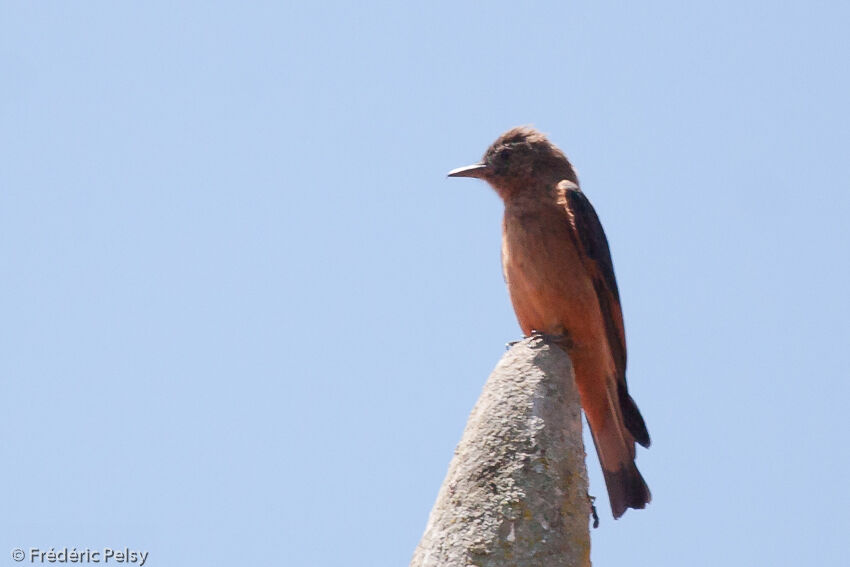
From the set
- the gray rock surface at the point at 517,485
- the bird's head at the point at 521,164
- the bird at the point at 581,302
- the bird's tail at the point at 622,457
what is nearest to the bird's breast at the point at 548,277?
the bird at the point at 581,302

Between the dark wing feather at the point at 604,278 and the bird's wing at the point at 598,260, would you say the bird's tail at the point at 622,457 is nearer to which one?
the dark wing feather at the point at 604,278

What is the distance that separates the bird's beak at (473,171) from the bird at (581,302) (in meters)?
0.48

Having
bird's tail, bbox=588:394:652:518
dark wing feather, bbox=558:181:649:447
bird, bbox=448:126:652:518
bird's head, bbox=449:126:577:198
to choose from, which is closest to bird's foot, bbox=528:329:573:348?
bird, bbox=448:126:652:518

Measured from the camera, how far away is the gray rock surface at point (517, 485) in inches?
259

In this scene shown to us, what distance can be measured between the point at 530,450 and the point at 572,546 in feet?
2.01

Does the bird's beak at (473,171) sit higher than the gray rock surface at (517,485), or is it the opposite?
the bird's beak at (473,171)

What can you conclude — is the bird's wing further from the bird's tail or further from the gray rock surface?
the gray rock surface

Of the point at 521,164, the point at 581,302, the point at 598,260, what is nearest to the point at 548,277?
the point at 581,302

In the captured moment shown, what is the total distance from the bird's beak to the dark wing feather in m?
0.76

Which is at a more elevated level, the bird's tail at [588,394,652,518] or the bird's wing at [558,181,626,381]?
the bird's wing at [558,181,626,381]

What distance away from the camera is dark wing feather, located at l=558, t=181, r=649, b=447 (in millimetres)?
8719

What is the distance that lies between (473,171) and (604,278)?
Answer: 5.05 feet

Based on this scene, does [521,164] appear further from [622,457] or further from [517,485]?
[517,485]

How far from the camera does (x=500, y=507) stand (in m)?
6.70
